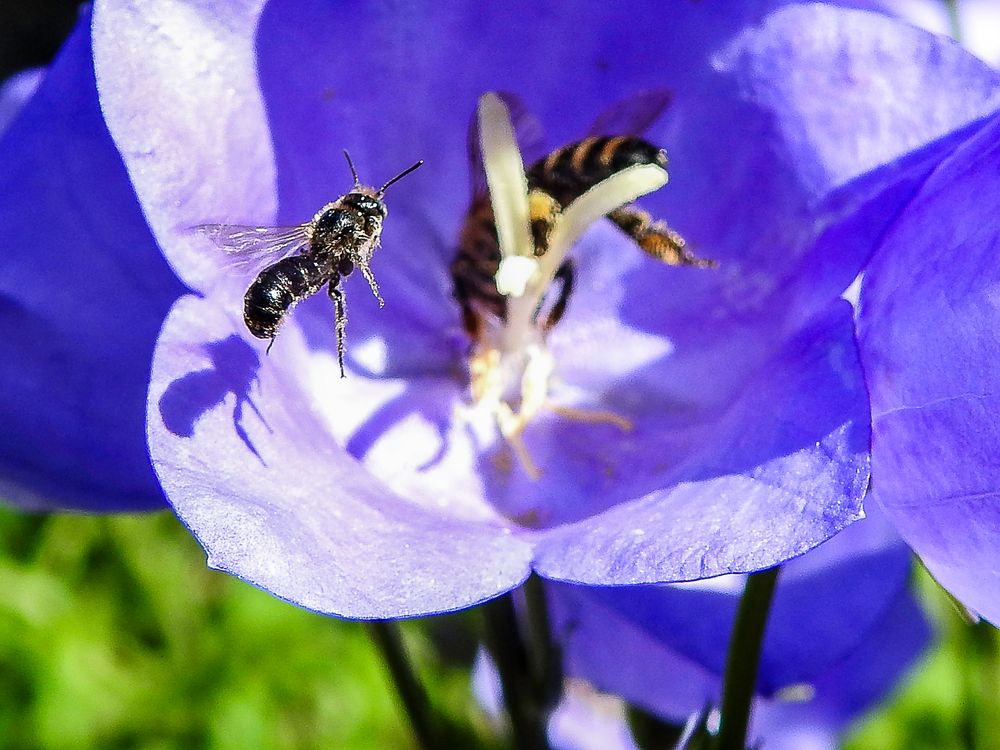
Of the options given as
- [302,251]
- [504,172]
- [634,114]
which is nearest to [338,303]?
[302,251]

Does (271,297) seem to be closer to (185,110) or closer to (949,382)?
(185,110)

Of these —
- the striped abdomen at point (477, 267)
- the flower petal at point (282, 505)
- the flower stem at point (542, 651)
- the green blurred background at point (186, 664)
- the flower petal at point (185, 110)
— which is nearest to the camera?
the flower petal at point (282, 505)

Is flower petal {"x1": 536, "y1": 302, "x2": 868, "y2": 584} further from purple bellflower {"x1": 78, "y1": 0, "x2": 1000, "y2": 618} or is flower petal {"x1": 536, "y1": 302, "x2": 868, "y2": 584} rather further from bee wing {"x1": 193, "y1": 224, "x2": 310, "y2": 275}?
bee wing {"x1": 193, "y1": 224, "x2": 310, "y2": 275}

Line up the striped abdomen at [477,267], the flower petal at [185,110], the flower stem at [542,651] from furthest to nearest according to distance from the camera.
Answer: the striped abdomen at [477,267] → the flower stem at [542,651] → the flower petal at [185,110]

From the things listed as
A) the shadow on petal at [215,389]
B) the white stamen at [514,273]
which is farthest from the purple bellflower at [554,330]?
the white stamen at [514,273]

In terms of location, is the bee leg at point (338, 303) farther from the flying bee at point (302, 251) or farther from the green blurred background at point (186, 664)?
the green blurred background at point (186, 664)

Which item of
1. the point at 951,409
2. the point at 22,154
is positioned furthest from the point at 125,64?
the point at 951,409
